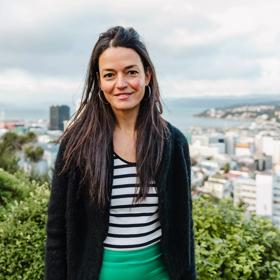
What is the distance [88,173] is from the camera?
127 cm

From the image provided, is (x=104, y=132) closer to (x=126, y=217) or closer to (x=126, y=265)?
(x=126, y=217)

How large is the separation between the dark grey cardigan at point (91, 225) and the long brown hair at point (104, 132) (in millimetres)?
32

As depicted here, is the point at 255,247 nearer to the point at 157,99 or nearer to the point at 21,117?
the point at 157,99

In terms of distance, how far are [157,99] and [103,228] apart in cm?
44

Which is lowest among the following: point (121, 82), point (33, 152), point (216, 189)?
point (216, 189)

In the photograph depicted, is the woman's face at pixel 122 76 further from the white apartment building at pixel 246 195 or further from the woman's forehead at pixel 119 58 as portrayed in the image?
the white apartment building at pixel 246 195

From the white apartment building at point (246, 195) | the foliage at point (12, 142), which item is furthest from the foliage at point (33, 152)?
the white apartment building at point (246, 195)

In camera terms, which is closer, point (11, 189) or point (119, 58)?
point (119, 58)

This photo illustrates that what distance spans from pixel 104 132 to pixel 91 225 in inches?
10.8

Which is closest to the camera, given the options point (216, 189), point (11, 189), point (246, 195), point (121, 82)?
point (121, 82)

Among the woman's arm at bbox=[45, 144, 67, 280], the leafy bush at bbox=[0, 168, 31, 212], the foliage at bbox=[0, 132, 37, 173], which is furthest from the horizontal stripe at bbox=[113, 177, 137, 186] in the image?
the foliage at bbox=[0, 132, 37, 173]

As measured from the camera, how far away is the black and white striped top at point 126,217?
1248 millimetres

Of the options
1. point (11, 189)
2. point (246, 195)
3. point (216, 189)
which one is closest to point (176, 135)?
point (11, 189)

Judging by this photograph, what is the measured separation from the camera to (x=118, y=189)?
1260 millimetres
